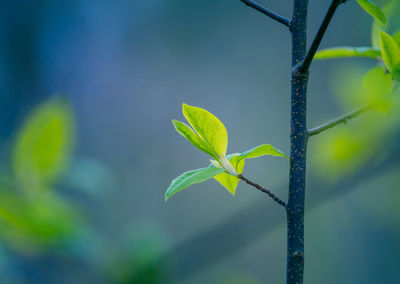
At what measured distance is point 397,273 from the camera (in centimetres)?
224

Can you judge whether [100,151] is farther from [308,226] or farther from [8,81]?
[308,226]

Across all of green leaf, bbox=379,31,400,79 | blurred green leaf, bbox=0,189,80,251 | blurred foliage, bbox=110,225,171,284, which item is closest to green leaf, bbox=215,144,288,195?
green leaf, bbox=379,31,400,79

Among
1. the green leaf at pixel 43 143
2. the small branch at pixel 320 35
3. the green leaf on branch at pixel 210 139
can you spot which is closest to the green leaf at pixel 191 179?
the green leaf on branch at pixel 210 139

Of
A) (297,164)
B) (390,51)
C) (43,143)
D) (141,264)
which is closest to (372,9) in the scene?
(390,51)

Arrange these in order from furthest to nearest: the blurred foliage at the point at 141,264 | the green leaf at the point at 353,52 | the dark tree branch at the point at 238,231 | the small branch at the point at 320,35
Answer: the dark tree branch at the point at 238,231 → the blurred foliage at the point at 141,264 → the green leaf at the point at 353,52 → the small branch at the point at 320,35

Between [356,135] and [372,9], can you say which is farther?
[356,135]

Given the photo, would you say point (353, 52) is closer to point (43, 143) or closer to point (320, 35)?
point (320, 35)

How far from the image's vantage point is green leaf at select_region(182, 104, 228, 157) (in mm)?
314

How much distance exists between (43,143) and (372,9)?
15.7 inches

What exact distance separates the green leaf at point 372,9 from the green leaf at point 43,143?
13.8 inches

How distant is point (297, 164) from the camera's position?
291mm

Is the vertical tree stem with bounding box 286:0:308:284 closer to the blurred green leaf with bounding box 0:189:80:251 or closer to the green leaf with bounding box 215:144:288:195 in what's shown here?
the green leaf with bounding box 215:144:288:195

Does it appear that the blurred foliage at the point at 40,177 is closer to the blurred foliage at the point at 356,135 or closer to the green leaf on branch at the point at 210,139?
the green leaf on branch at the point at 210,139

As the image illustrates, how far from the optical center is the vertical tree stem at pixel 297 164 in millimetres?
285
